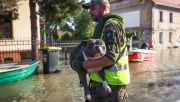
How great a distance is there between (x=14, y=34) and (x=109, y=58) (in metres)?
14.9

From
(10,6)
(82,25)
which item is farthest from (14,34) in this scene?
(82,25)

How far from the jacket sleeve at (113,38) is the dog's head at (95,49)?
0.27ft

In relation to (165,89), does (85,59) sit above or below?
above

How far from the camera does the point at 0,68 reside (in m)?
11.6

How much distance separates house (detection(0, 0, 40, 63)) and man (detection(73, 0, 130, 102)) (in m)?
12.9

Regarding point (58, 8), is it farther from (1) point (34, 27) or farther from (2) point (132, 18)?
(2) point (132, 18)

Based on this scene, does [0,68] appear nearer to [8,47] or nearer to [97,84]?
[8,47]

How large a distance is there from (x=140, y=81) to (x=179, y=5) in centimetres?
3586

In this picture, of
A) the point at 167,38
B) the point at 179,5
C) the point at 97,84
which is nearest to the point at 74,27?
the point at 167,38

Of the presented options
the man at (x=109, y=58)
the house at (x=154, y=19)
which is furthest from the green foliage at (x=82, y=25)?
the man at (x=109, y=58)

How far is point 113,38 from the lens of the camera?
2.88 m

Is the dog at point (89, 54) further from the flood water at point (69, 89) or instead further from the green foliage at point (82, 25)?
the green foliage at point (82, 25)

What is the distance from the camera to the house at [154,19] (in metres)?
38.8

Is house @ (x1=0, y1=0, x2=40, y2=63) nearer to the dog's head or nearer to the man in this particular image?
the man
